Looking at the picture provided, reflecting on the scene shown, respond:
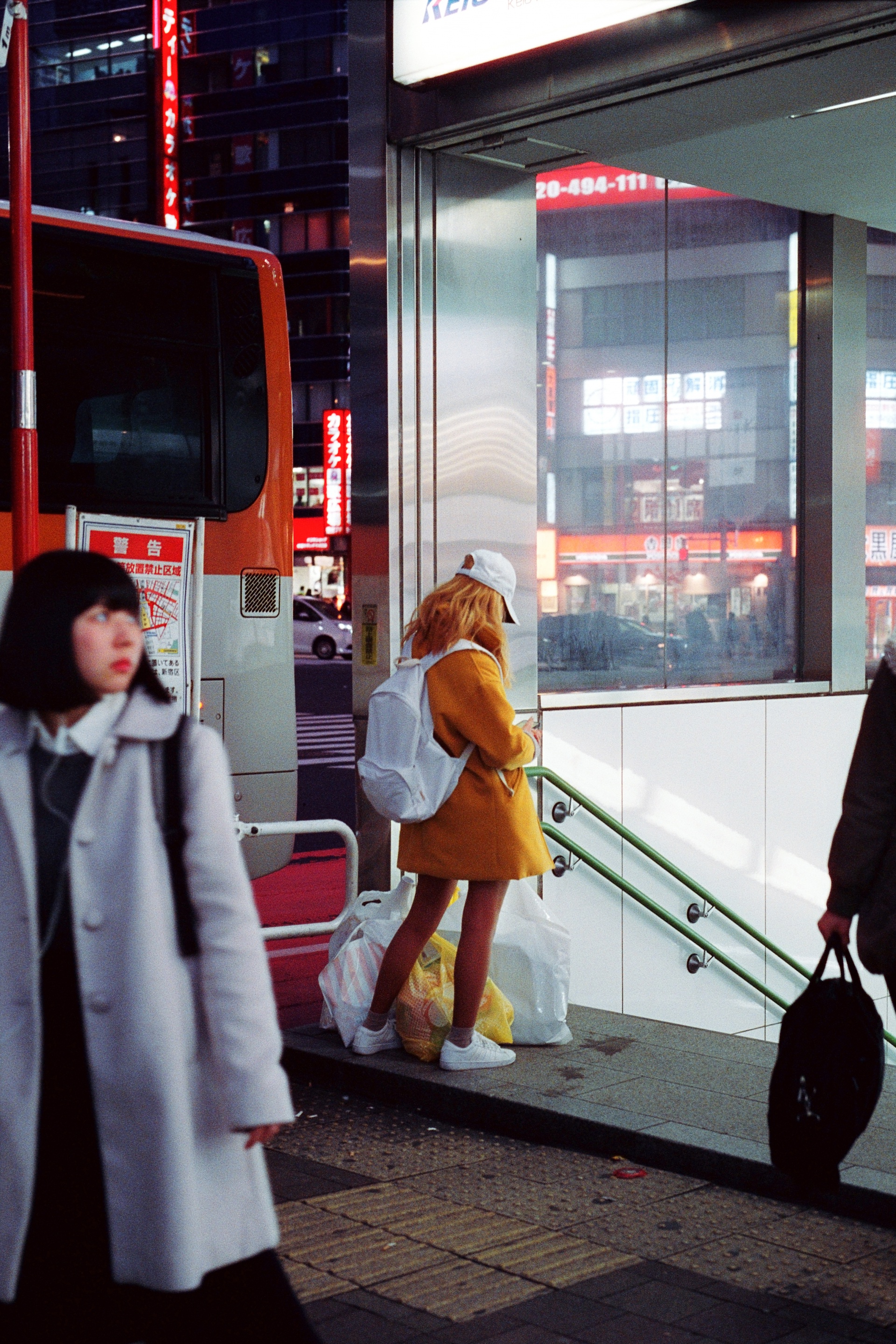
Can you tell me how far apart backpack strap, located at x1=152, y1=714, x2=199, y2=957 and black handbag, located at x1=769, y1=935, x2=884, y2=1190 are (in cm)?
177

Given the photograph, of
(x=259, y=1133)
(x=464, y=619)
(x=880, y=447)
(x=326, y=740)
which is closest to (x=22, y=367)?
(x=464, y=619)

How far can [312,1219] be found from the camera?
4.31 m

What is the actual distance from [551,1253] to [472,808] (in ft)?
5.57

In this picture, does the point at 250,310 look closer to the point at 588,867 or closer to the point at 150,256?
the point at 150,256

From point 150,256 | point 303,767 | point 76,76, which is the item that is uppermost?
point 76,76

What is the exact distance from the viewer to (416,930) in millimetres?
5551

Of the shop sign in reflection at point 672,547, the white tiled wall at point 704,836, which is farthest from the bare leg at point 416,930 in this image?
the shop sign in reflection at point 672,547

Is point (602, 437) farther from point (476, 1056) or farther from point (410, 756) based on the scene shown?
point (476, 1056)

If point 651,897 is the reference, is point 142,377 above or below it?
above

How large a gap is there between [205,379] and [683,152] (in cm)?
255

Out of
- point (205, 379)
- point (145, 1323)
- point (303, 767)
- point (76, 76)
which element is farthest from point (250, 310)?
point (76, 76)

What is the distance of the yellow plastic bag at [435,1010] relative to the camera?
224 inches

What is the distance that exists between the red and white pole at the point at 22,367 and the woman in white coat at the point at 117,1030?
120 inches

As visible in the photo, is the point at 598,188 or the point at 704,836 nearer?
the point at 598,188
